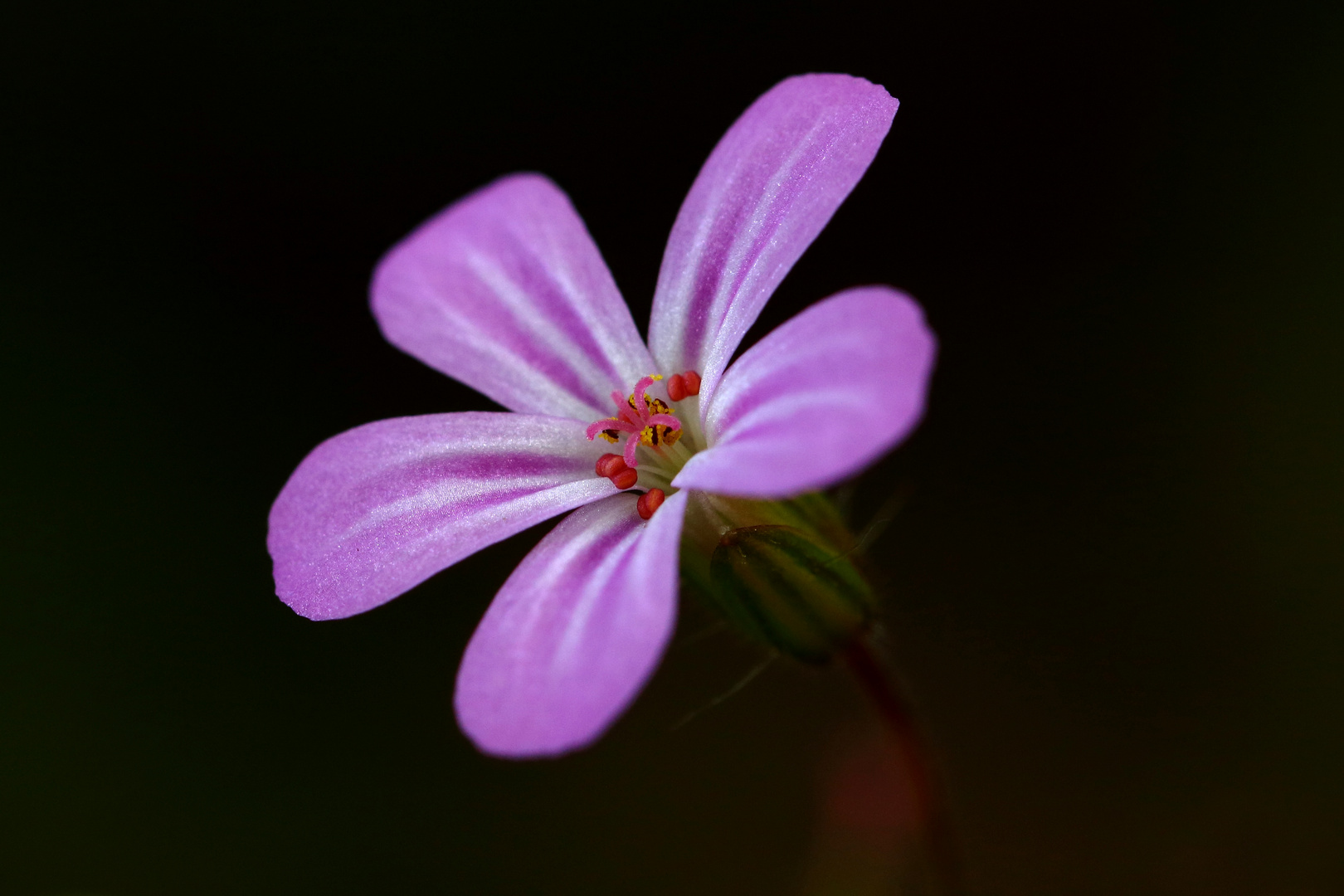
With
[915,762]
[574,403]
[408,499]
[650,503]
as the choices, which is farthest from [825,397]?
[915,762]

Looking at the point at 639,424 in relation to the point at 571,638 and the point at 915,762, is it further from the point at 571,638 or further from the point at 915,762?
the point at 915,762

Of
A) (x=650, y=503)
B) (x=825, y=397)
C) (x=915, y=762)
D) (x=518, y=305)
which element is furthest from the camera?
(x=915, y=762)

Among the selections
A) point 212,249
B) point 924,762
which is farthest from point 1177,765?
point 212,249

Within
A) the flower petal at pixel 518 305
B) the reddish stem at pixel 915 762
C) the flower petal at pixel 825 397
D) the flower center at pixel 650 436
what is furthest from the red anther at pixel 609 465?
the reddish stem at pixel 915 762

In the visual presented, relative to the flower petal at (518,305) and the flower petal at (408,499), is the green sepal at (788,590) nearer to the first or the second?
the flower petal at (408,499)

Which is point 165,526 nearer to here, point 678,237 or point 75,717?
point 75,717
